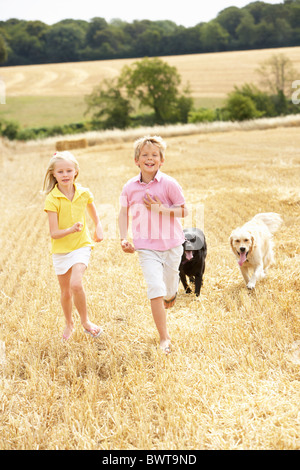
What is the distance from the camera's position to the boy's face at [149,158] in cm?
406

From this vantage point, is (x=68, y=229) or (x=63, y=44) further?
(x=63, y=44)

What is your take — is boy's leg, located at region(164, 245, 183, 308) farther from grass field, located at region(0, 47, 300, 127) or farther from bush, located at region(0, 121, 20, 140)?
grass field, located at region(0, 47, 300, 127)

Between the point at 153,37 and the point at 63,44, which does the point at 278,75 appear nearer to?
the point at 153,37

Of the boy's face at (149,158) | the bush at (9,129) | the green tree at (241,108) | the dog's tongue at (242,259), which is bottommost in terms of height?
the bush at (9,129)

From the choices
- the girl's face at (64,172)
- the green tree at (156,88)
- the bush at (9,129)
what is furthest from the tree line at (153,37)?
the girl's face at (64,172)

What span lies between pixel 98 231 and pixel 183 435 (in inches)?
83.4

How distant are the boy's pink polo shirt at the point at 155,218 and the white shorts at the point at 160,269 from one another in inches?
2.7

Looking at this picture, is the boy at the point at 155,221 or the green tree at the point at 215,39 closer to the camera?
the boy at the point at 155,221

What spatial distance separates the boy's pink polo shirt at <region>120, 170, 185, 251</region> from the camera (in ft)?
13.6

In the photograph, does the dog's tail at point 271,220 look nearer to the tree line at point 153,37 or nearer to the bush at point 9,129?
the bush at point 9,129

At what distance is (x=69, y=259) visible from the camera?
14.3 feet

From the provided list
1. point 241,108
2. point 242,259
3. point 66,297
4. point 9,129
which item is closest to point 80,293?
point 66,297

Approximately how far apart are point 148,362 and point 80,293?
916 mm

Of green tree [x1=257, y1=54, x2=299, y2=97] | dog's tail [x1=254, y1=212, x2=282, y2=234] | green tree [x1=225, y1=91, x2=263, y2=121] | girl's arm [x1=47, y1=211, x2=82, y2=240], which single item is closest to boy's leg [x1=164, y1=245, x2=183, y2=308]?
girl's arm [x1=47, y1=211, x2=82, y2=240]
